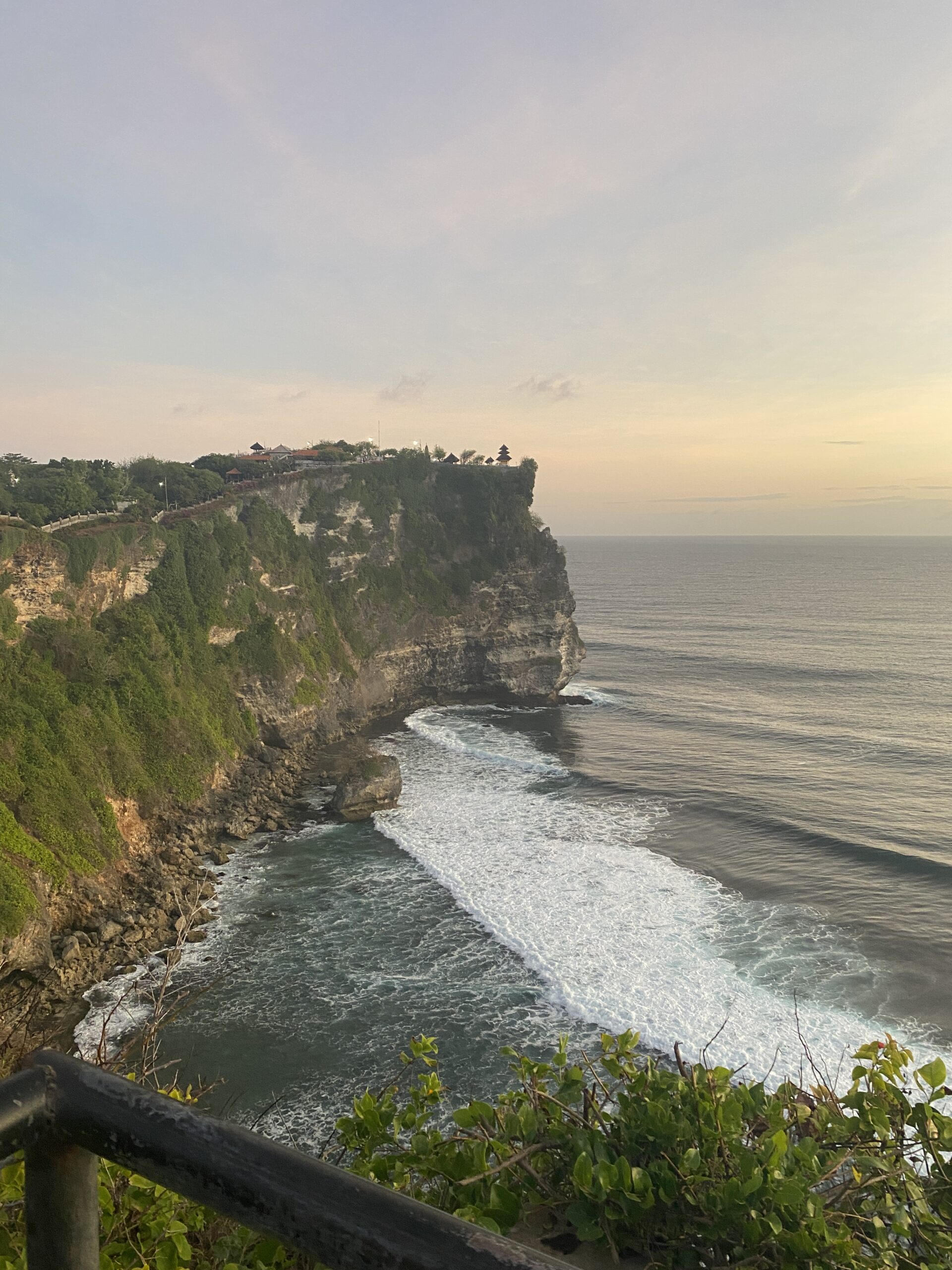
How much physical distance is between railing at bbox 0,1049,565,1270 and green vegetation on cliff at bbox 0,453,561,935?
24.8m

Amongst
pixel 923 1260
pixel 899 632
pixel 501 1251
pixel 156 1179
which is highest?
pixel 501 1251

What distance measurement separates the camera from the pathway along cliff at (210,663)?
1052 inches

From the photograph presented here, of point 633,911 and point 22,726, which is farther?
point 22,726

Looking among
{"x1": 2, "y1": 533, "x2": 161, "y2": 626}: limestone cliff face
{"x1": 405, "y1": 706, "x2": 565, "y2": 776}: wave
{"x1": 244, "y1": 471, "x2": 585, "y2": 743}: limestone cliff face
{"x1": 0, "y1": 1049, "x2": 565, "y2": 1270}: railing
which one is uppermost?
{"x1": 0, "y1": 1049, "x2": 565, "y2": 1270}: railing

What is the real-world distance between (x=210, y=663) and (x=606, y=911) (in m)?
27.0

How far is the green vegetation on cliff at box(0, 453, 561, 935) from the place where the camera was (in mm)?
29688

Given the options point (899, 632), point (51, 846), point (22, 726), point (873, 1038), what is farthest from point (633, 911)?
point (899, 632)

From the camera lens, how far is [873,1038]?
67.9 feet

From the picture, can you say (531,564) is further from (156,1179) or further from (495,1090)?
(156,1179)

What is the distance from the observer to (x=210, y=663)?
44.7m

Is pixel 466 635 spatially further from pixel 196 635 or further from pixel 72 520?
pixel 72 520

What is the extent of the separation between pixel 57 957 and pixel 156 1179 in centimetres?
2666

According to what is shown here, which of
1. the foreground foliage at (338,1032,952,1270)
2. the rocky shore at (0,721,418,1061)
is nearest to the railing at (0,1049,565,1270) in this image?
the foreground foliage at (338,1032,952,1270)

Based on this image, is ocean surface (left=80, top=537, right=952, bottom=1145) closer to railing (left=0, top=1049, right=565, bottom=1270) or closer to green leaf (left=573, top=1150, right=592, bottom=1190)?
green leaf (left=573, top=1150, right=592, bottom=1190)
